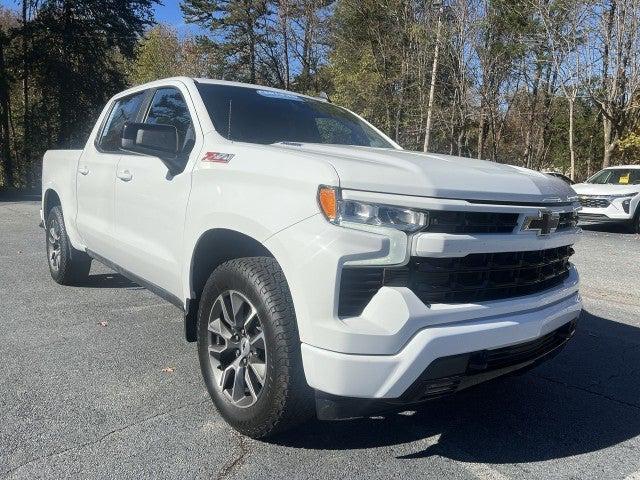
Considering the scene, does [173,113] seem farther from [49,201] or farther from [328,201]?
[49,201]

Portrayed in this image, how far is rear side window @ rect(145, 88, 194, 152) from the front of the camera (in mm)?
3582

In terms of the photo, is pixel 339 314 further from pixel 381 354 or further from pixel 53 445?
pixel 53 445

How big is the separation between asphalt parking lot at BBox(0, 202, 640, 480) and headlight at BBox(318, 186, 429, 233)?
92cm

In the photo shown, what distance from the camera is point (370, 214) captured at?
2.37 meters

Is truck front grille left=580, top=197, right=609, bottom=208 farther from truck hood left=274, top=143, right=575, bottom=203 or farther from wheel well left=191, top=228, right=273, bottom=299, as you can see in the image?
wheel well left=191, top=228, right=273, bottom=299

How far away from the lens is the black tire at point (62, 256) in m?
5.52

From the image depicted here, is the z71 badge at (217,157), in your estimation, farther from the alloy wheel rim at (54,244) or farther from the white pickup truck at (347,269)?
the alloy wheel rim at (54,244)

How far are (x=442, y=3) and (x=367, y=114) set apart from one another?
879cm

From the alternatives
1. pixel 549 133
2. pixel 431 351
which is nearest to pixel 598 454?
pixel 431 351

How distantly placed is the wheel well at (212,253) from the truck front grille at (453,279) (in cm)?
55

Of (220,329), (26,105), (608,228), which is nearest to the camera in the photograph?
(220,329)

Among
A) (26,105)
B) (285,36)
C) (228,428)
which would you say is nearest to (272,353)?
(228,428)

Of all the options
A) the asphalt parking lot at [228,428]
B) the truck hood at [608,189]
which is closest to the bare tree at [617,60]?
the truck hood at [608,189]

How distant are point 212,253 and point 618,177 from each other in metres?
14.0
